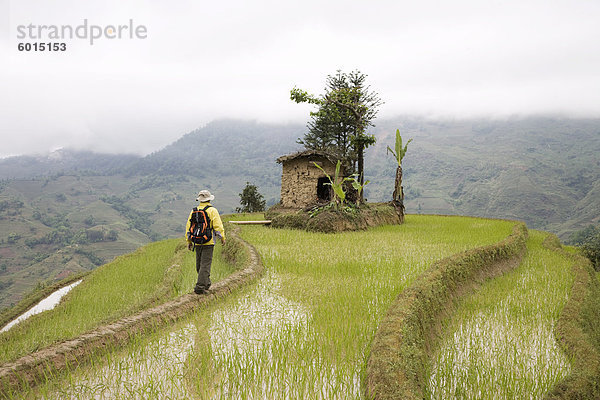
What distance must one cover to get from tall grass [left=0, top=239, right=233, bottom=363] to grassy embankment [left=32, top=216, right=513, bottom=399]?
177cm

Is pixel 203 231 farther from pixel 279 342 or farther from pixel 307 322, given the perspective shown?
pixel 279 342

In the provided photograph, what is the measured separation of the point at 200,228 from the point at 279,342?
2151 millimetres

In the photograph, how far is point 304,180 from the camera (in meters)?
17.9

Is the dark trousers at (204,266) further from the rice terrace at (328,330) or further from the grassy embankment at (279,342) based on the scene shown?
the grassy embankment at (279,342)

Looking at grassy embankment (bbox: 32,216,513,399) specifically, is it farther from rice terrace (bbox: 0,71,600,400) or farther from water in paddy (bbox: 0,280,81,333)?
water in paddy (bbox: 0,280,81,333)

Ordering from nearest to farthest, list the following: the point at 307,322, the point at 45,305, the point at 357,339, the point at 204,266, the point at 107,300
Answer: the point at 357,339
the point at 307,322
the point at 204,266
the point at 107,300
the point at 45,305

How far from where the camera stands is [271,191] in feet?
478

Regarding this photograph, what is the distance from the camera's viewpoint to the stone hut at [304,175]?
690 inches

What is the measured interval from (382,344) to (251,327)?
5.30 ft

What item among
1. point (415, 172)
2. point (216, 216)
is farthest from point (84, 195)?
point (216, 216)

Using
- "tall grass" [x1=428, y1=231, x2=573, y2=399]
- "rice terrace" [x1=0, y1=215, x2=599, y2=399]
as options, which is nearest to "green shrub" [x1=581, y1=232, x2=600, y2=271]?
"rice terrace" [x1=0, y1=215, x2=599, y2=399]

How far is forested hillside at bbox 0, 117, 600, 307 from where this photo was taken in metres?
64.3

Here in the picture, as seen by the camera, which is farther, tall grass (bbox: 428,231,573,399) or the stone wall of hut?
the stone wall of hut

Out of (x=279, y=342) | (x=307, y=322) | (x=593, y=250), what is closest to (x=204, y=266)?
(x=307, y=322)
